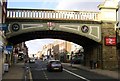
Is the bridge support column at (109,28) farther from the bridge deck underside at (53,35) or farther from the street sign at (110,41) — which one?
the bridge deck underside at (53,35)

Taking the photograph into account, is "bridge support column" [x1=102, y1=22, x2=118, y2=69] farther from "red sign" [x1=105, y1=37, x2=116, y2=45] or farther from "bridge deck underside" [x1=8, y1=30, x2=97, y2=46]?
"bridge deck underside" [x1=8, y1=30, x2=97, y2=46]

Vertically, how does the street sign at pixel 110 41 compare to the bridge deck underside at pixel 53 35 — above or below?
below

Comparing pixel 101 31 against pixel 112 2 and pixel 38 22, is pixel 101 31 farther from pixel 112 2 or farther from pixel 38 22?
pixel 38 22

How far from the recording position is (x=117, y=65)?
148 feet

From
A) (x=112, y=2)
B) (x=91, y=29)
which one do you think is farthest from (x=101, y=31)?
(x=112, y=2)

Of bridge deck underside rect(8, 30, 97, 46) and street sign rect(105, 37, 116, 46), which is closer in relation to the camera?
street sign rect(105, 37, 116, 46)

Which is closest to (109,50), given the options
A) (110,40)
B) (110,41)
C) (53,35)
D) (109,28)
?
(110,41)

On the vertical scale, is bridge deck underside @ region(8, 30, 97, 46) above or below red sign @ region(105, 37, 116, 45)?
above

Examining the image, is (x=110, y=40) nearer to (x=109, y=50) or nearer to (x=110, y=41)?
(x=110, y=41)

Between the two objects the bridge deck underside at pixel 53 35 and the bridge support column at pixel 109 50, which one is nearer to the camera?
the bridge support column at pixel 109 50

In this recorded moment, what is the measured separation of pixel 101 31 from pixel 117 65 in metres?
5.08

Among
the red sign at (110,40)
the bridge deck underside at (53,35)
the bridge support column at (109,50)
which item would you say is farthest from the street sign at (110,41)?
the bridge deck underside at (53,35)

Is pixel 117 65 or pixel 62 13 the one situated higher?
Result: pixel 62 13

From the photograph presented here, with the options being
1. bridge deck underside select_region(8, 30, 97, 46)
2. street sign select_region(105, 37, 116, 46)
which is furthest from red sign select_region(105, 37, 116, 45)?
bridge deck underside select_region(8, 30, 97, 46)
